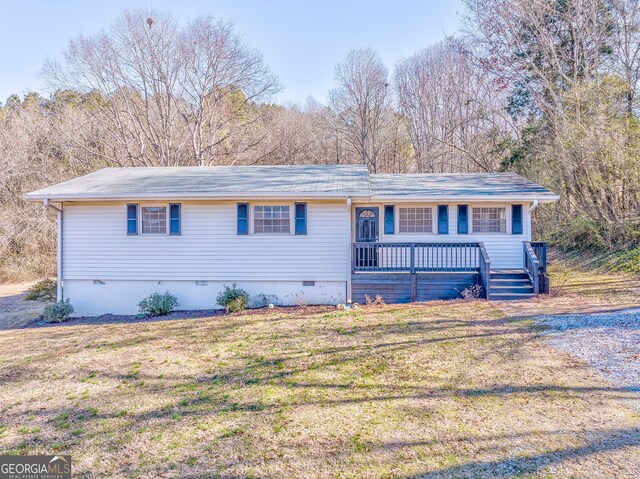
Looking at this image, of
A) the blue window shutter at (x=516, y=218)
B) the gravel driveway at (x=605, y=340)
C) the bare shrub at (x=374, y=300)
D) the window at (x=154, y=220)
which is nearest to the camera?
the gravel driveway at (x=605, y=340)

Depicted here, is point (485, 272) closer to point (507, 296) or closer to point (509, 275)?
point (507, 296)

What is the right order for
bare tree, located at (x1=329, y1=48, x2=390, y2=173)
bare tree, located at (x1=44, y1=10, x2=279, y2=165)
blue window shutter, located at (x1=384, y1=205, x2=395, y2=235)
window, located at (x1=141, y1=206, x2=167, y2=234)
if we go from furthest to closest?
bare tree, located at (x1=329, y1=48, x2=390, y2=173) < bare tree, located at (x1=44, y1=10, x2=279, y2=165) < blue window shutter, located at (x1=384, y1=205, x2=395, y2=235) < window, located at (x1=141, y1=206, x2=167, y2=234)

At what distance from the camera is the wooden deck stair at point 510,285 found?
30.6ft

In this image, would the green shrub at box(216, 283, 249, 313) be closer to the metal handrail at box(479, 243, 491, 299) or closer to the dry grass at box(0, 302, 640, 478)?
the dry grass at box(0, 302, 640, 478)

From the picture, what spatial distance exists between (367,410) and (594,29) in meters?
18.1

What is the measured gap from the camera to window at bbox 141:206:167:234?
10117 millimetres

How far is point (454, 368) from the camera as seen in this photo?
5.32 m

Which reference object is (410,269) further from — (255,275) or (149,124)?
(149,124)

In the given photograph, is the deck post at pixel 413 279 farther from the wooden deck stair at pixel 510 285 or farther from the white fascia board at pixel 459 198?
the wooden deck stair at pixel 510 285

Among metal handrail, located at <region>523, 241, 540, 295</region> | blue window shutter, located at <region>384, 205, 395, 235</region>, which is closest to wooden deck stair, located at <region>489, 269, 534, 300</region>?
metal handrail, located at <region>523, 241, 540, 295</region>

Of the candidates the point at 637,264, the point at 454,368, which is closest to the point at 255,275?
the point at 454,368

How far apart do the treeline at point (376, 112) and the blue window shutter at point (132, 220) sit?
33.4ft

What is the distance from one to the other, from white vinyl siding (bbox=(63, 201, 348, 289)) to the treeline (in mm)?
9169

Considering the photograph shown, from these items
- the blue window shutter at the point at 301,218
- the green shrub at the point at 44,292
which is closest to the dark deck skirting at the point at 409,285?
the blue window shutter at the point at 301,218
